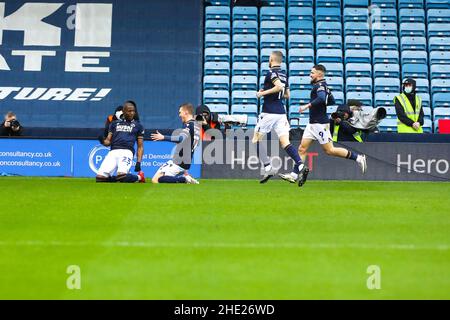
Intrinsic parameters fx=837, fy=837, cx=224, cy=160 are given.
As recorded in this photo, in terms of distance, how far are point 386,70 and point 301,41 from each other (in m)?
2.90

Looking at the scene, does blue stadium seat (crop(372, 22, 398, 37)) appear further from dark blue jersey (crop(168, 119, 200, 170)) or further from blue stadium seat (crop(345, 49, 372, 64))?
dark blue jersey (crop(168, 119, 200, 170))

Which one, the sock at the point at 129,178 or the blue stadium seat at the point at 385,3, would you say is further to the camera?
the blue stadium seat at the point at 385,3

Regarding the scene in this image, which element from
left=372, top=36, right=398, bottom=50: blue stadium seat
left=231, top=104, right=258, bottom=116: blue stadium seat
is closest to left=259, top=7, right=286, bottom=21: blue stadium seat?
left=372, top=36, right=398, bottom=50: blue stadium seat

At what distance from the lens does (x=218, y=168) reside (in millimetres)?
20219

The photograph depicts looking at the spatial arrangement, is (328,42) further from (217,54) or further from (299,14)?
(217,54)

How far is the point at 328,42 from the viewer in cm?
2722

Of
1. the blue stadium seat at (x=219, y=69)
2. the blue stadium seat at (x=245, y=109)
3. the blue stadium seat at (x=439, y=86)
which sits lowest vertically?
the blue stadium seat at (x=245, y=109)

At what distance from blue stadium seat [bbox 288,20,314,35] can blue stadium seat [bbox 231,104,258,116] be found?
3.48 metres

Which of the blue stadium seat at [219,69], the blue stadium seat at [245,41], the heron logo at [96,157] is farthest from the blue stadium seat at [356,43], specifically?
the heron logo at [96,157]

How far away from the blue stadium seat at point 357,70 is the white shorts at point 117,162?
11.9m

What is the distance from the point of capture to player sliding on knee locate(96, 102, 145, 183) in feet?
54.2

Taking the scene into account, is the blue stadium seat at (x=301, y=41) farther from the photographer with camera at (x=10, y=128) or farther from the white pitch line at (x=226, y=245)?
the white pitch line at (x=226, y=245)

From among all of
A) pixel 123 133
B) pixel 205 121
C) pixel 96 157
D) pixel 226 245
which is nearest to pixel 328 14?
pixel 205 121

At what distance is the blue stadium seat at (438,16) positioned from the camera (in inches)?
1098
